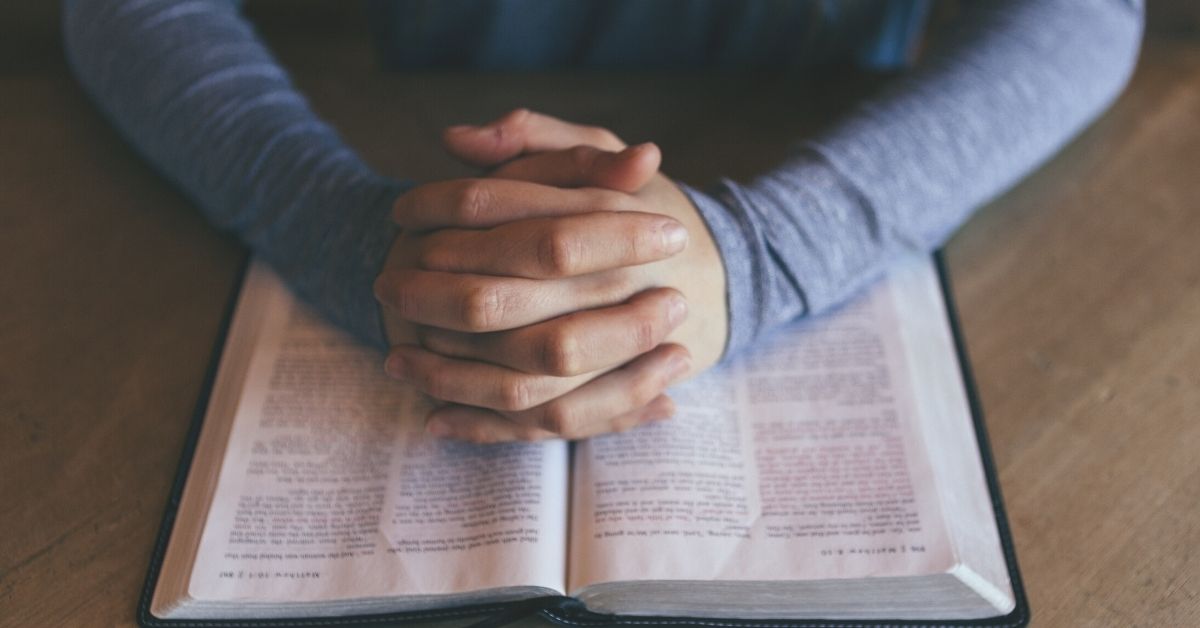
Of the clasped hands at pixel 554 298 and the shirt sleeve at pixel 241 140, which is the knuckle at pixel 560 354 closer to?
the clasped hands at pixel 554 298

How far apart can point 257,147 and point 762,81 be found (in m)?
0.46

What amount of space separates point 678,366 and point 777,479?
3.7 inches

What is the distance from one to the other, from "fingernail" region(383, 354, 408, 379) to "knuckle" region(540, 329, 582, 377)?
10 cm

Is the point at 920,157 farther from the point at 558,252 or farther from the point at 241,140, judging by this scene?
the point at 241,140

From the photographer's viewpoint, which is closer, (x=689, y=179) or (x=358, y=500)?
(x=358, y=500)

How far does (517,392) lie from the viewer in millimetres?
573

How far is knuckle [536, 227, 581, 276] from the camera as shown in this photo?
555 millimetres

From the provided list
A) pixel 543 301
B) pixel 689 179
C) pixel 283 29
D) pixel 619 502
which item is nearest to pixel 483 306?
pixel 543 301

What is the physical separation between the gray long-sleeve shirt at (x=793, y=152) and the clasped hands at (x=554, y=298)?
0.04 metres

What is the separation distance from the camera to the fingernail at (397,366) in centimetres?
61

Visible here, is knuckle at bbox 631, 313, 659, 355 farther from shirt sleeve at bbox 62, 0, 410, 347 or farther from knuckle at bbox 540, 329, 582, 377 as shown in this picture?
shirt sleeve at bbox 62, 0, 410, 347

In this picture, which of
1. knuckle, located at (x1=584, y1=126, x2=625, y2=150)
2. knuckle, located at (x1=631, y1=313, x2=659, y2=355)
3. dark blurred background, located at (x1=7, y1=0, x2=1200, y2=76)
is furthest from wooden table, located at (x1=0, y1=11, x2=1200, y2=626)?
knuckle, located at (x1=631, y1=313, x2=659, y2=355)

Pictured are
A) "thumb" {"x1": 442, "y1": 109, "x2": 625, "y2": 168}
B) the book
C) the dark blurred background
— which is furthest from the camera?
the dark blurred background

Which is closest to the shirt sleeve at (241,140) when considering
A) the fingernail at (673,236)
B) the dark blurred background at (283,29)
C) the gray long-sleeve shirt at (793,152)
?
the gray long-sleeve shirt at (793,152)
